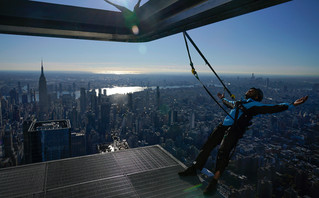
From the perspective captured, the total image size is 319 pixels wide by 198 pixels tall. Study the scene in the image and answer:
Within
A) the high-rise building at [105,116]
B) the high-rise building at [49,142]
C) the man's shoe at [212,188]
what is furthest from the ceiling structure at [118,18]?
the high-rise building at [105,116]

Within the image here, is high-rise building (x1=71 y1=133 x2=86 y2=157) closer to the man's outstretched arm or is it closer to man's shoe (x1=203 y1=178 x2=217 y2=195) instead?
man's shoe (x1=203 y1=178 x2=217 y2=195)

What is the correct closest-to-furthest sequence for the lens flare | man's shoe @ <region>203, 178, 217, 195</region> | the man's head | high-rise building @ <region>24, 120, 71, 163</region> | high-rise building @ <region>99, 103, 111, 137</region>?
the lens flare → the man's head → man's shoe @ <region>203, 178, 217, 195</region> → high-rise building @ <region>24, 120, 71, 163</region> → high-rise building @ <region>99, 103, 111, 137</region>

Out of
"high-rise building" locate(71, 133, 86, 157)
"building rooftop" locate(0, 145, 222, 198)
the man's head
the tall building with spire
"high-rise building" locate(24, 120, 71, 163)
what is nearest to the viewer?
the man's head

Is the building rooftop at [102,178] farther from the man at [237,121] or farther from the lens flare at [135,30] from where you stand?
the lens flare at [135,30]

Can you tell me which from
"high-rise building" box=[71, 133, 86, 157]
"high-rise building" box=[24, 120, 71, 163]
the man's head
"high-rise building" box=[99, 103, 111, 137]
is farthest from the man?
"high-rise building" box=[99, 103, 111, 137]

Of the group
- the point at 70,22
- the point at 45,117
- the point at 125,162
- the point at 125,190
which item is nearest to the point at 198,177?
the point at 125,190

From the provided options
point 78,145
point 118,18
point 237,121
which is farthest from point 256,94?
point 78,145

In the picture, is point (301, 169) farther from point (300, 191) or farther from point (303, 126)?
point (303, 126)
